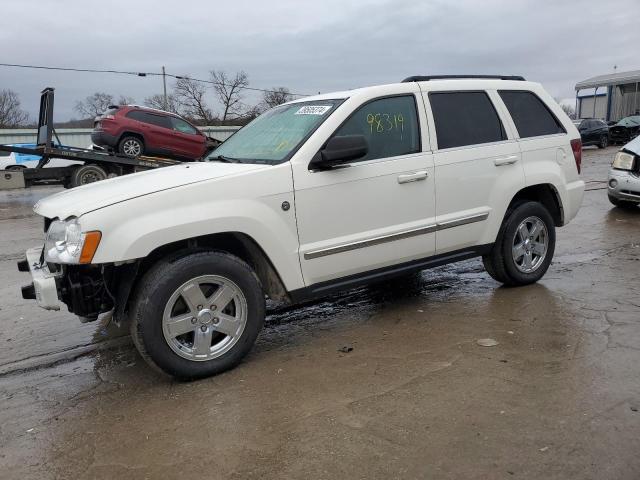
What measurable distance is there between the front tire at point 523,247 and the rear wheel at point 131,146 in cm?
1313

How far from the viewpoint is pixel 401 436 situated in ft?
9.50

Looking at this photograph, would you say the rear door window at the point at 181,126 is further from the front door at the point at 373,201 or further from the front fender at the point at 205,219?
the front fender at the point at 205,219

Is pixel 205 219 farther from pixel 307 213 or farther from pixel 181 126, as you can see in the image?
pixel 181 126

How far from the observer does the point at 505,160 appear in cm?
494

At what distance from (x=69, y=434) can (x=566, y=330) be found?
3458 mm

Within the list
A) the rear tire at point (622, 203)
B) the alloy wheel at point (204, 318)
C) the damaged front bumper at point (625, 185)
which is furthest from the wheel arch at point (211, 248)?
the rear tire at point (622, 203)

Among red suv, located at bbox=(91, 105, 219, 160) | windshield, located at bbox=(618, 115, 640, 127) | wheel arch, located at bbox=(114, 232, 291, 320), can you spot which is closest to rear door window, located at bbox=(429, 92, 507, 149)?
wheel arch, located at bbox=(114, 232, 291, 320)

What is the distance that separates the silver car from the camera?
9141 mm

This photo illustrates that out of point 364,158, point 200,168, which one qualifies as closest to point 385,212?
point 364,158

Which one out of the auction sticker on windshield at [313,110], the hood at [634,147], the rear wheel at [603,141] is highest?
the auction sticker on windshield at [313,110]

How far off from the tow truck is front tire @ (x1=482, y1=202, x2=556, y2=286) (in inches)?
369

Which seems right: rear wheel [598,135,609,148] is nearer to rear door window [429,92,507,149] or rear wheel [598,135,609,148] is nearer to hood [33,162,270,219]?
rear door window [429,92,507,149]

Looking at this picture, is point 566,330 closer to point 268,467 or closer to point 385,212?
point 385,212

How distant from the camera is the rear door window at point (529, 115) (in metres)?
5.19
